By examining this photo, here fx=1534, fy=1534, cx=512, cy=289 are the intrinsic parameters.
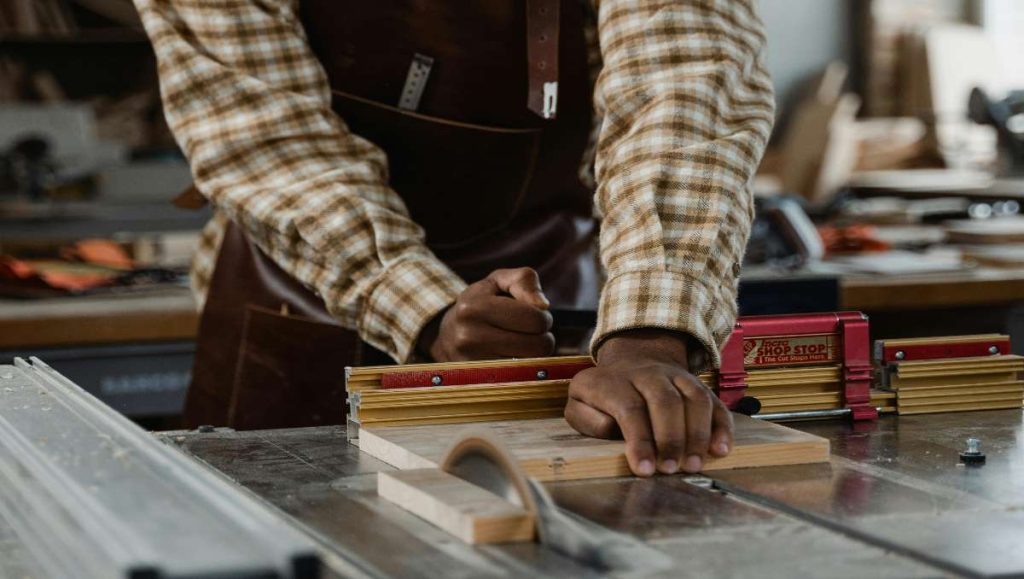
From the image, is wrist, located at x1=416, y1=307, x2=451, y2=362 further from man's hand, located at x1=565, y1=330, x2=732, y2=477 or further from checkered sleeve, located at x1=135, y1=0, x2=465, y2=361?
man's hand, located at x1=565, y1=330, x2=732, y2=477

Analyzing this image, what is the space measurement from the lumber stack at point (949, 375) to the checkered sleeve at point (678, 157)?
189 millimetres

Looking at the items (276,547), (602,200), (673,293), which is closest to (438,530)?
(276,547)

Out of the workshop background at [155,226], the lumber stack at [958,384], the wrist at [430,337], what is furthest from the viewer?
the workshop background at [155,226]

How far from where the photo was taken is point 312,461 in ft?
4.58

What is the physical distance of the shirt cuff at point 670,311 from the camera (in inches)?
60.4

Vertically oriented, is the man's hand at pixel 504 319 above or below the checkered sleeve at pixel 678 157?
below

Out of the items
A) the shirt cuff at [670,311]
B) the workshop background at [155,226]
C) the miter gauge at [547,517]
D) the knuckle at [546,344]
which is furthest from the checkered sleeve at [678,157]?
the workshop background at [155,226]

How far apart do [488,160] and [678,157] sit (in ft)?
1.71

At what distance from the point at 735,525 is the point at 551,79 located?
1033 millimetres

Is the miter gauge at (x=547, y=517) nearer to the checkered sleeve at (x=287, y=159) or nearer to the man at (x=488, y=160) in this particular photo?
the man at (x=488, y=160)

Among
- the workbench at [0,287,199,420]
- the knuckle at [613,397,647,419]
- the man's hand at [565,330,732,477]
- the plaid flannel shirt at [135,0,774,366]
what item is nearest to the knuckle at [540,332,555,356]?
the plaid flannel shirt at [135,0,774,366]

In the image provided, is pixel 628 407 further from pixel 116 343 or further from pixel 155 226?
pixel 155 226

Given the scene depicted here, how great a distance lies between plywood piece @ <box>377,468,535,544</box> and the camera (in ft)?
3.43

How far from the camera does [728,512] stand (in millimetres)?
1150
